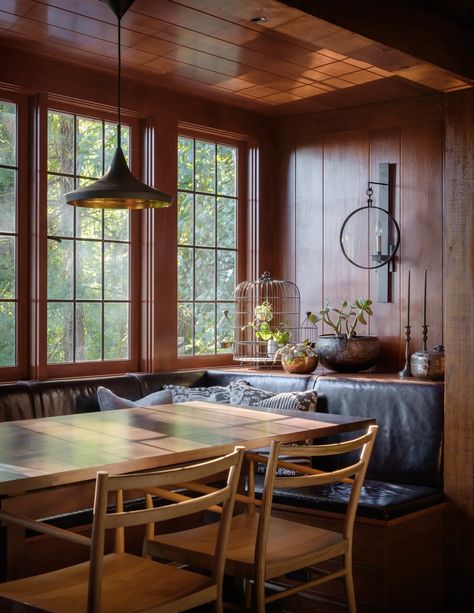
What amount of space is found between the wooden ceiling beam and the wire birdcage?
2150mm

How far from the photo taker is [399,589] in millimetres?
3605

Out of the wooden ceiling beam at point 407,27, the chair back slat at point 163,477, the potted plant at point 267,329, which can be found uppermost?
the wooden ceiling beam at point 407,27

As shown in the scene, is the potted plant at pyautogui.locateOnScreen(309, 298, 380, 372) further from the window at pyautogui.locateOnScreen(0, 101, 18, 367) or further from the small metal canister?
the window at pyautogui.locateOnScreen(0, 101, 18, 367)

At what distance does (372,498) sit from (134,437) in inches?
52.3

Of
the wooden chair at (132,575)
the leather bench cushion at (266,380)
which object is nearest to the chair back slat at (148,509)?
the wooden chair at (132,575)

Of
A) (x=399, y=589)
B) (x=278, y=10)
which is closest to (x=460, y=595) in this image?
(x=399, y=589)

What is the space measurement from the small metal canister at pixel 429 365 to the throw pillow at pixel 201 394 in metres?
1.07

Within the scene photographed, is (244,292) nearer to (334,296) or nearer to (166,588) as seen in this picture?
(334,296)

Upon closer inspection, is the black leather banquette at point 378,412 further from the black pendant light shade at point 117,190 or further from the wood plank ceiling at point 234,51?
the wood plank ceiling at point 234,51

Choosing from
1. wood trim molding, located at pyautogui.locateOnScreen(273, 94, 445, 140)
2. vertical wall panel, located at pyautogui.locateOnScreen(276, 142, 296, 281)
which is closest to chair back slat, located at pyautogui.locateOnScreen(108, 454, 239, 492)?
wood trim molding, located at pyautogui.locateOnScreen(273, 94, 445, 140)

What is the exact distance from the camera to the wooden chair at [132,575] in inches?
82.1

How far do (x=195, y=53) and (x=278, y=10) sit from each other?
1.69 meters

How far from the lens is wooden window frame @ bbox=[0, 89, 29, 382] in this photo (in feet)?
15.0

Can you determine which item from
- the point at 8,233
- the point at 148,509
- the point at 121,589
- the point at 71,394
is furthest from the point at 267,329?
the point at 148,509
